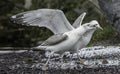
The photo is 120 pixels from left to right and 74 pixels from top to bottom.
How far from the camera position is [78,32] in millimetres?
7141

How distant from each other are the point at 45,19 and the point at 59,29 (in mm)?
292

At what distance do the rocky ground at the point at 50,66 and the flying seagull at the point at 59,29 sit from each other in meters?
0.33

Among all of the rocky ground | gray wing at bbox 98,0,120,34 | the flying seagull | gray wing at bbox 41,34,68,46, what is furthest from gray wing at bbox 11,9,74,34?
gray wing at bbox 98,0,120,34

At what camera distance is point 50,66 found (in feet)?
25.1

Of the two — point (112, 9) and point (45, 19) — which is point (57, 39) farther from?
point (112, 9)

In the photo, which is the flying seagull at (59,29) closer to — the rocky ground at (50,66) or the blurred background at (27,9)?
the rocky ground at (50,66)

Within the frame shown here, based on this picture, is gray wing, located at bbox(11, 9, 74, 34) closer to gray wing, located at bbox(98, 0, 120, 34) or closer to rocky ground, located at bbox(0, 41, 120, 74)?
rocky ground, located at bbox(0, 41, 120, 74)

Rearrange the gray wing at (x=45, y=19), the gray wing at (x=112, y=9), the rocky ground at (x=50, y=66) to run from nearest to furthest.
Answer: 1. the rocky ground at (x=50, y=66)
2. the gray wing at (x=45, y=19)
3. the gray wing at (x=112, y=9)

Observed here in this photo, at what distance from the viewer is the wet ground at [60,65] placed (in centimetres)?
714

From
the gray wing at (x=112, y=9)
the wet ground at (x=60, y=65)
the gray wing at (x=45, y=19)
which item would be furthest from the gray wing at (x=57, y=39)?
the gray wing at (x=112, y=9)

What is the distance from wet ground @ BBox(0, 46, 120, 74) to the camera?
714 centimetres

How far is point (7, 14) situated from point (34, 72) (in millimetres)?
7721

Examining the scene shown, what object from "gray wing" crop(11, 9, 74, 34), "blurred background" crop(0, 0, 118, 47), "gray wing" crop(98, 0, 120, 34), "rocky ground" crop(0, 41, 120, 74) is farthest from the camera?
"blurred background" crop(0, 0, 118, 47)

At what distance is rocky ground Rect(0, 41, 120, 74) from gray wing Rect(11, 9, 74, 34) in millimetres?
619
